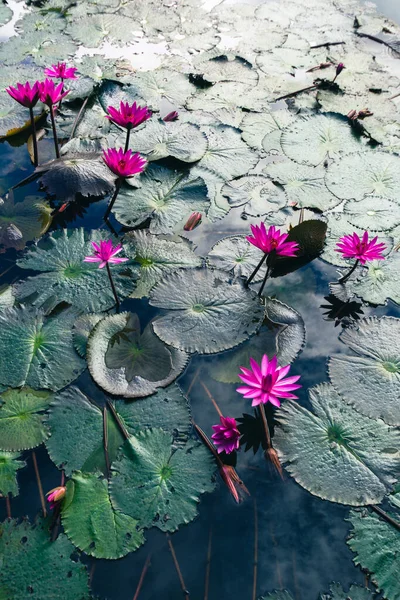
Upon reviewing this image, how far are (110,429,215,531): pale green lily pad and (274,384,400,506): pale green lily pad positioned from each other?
1.26 ft

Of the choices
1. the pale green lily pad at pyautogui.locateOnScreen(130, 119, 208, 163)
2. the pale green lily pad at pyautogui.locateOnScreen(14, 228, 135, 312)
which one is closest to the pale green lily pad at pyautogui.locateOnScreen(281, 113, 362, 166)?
the pale green lily pad at pyautogui.locateOnScreen(130, 119, 208, 163)

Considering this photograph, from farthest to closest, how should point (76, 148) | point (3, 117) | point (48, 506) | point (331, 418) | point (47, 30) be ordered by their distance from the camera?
point (47, 30) < point (3, 117) < point (76, 148) < point (331, 418) < point (48, 506)

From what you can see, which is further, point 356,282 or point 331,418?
point 356,282

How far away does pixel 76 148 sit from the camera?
3.64 metres

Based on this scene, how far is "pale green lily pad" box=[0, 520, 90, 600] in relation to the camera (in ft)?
6.14

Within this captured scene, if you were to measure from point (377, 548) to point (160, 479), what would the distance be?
91 centimetres

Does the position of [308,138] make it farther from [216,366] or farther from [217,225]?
[216,366]

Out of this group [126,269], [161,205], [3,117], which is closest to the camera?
[126,269]

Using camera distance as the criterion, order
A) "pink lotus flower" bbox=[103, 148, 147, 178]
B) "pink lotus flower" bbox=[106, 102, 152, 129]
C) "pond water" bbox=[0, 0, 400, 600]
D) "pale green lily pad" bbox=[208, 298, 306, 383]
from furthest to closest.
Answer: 1. "pink lotus flower" bbox=[106, 102, 152, 129]
2. "pink lotus flower" bbox=[103, 148, 147, 178]
3. "pale green lily pad" bbox=[208, 298, 306, 383]
4. "pond water" bbox=[0, 0, 400, 600]

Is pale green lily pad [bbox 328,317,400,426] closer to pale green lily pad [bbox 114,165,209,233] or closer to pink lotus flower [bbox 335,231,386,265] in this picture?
pink lotus flower [bbox 335,231,386,265]

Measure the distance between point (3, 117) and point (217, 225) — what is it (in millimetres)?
2058

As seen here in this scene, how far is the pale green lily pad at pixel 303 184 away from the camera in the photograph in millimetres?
3438

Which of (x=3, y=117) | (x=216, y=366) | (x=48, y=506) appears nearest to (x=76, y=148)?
(x=3, y=117)

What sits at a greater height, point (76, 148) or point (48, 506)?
point (76, 148)
